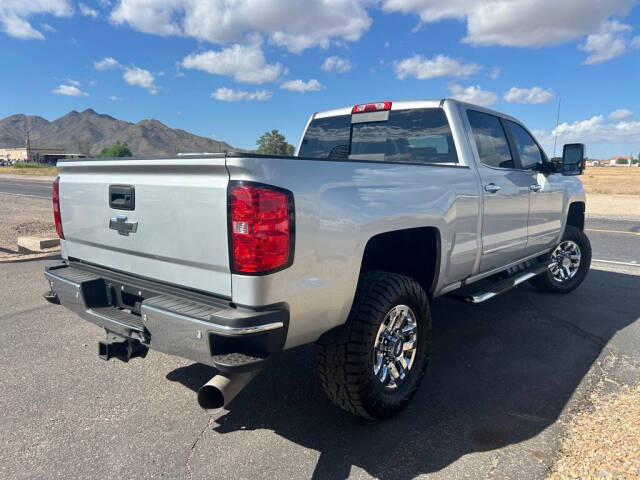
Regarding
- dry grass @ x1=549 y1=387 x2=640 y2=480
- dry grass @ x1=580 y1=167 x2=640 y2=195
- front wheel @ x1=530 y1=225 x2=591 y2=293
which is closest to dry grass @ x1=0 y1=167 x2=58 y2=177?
dry grass @ x1=580 y1=167 x2=640 y2=195

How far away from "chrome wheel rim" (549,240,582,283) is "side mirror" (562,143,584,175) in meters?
1.13

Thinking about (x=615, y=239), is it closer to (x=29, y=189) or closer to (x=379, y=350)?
(x=379, y=350)

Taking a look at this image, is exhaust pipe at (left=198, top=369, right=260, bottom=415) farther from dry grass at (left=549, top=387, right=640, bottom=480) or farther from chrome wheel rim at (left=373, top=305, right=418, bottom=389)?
dry grass at (left=549, top=387, right=640, bottom=480)

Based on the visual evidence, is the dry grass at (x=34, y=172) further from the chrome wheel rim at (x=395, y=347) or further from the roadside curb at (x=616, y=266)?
the chrome wheel rim at (x=395, y=347)

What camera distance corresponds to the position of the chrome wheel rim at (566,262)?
228 inches

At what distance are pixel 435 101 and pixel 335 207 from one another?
1984 mm

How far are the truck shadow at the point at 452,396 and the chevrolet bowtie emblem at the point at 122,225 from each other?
4.24 ft

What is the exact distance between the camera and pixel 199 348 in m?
2.16

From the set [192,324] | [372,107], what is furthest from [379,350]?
[372,107]

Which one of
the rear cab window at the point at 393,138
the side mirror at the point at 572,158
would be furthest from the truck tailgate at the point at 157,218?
the side mirror at the point at 572,158

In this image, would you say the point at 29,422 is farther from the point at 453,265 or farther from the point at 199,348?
the point at 453,265

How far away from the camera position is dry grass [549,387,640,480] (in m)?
2.36

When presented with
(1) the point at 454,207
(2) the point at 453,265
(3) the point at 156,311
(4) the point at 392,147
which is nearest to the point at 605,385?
(2) the point at 453,265

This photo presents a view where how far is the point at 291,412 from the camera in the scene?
9.90 feet
